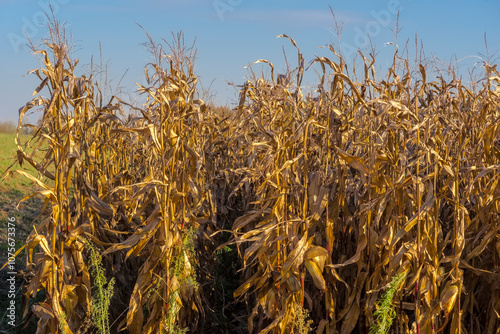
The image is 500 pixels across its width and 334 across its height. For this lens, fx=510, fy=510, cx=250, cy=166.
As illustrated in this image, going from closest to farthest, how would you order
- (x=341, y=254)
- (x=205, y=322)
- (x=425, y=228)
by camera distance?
(x=425, y=228)
(x=341, y=254)
(x=205, y=322)

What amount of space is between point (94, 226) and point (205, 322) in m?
1.14

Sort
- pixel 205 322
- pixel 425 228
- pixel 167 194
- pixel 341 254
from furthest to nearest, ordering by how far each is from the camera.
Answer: pixel 205 322, pixel 341 254, pixel 167 194, pixel 425 228

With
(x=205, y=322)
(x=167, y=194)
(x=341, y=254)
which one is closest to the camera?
(x=167, y=194)

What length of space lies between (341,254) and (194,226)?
1001 mm

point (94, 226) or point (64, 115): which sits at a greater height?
point (64, 115)

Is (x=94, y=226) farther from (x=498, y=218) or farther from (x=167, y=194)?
→ (x=498, y=218)

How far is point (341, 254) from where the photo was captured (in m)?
3.40

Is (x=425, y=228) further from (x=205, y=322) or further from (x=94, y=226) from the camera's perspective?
(x=94, y=226)

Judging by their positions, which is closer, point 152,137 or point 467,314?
point 152,137

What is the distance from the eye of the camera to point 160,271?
10.8 feet

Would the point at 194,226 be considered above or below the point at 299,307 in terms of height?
above

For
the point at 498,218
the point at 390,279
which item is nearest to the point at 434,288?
the point at 390,279

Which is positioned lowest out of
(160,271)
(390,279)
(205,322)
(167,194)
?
(205,322)

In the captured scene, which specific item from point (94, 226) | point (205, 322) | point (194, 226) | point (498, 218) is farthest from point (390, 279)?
point (94, 226)
